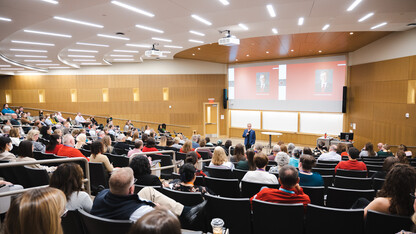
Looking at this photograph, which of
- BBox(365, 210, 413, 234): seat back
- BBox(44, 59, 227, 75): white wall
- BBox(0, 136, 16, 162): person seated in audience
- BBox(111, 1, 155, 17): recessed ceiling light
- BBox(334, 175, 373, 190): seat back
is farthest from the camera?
BBox(44, 59, 227, 75): white wall

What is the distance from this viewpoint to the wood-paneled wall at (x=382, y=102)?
993 cm

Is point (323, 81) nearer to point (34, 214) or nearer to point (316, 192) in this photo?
point (316, 192)

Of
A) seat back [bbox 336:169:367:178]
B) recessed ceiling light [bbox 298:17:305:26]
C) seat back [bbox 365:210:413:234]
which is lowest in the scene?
seat back [bbox 336:169:367:178]

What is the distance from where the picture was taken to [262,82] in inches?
683

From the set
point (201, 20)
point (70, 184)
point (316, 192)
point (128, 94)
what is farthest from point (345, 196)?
point (128, 94)

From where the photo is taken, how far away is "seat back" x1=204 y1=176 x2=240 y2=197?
378 centimetres

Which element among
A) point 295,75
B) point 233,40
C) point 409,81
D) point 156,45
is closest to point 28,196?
point 233,40

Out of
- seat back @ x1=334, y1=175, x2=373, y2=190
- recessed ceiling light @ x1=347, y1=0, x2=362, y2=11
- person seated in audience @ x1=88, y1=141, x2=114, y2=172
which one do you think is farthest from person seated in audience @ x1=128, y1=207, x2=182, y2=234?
recessed ceiling light @ x1=347, y1=0, x2=362, y2=11

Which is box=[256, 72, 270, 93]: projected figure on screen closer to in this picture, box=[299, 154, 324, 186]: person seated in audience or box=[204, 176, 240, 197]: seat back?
box=[299, 154, 324, 186]: person seated in audience

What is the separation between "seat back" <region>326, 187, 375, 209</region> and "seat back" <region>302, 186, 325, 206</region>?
14cm

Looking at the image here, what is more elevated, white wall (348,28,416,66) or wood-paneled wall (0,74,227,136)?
white wall (348,28,416,66)

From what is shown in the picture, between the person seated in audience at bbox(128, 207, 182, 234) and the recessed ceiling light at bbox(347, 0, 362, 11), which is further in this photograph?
the recessed ceiling light at bbox(347, 0, 362, 11)

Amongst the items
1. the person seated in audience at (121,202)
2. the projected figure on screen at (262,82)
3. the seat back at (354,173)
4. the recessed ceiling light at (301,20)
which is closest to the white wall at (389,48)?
the recessed ceiling light at (301,20)

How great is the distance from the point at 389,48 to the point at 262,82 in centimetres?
772
